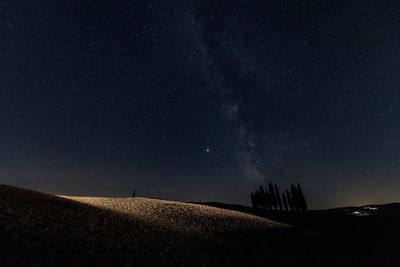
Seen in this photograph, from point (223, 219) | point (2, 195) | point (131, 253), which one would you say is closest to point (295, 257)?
point (223, 219)

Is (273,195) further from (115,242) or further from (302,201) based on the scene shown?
(115,242)

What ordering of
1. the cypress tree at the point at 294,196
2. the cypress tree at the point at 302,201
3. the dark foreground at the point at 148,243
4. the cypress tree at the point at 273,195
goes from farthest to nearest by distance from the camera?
the cypress tree at the point at 273,195 < the cypress tree at the point at 294,196 < the cypress tree at the point at 302,201 < the dark foreground at the point at 148,243

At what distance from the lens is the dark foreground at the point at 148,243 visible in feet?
20.7

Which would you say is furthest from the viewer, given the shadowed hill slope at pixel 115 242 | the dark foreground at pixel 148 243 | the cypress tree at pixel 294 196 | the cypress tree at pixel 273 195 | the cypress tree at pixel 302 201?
the cypress tree at pixel 273 195

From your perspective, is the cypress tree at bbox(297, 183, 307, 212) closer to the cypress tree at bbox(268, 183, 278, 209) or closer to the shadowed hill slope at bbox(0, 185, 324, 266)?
the cypress tree at bbox(268, 183, 278, 209)

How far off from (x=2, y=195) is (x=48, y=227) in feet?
13.7

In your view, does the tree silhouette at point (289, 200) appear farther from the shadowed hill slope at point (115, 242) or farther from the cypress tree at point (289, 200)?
the shadowed hill slope at point (115, 242)

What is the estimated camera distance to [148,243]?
8766 mm

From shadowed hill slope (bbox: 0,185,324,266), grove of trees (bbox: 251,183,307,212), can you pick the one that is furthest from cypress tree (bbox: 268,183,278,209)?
shadowed hill slope (bbox: 0,185,324,266)

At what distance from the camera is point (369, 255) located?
11.5 meters

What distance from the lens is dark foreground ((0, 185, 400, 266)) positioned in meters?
6.32

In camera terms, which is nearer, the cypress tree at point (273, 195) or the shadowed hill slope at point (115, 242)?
the shadowed hill slope at point (115, 242)

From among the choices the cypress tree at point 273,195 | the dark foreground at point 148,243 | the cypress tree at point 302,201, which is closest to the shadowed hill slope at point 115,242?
the dark foreground at point 148,243

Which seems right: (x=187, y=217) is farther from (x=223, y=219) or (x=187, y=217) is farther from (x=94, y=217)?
(x=94, y=217)
